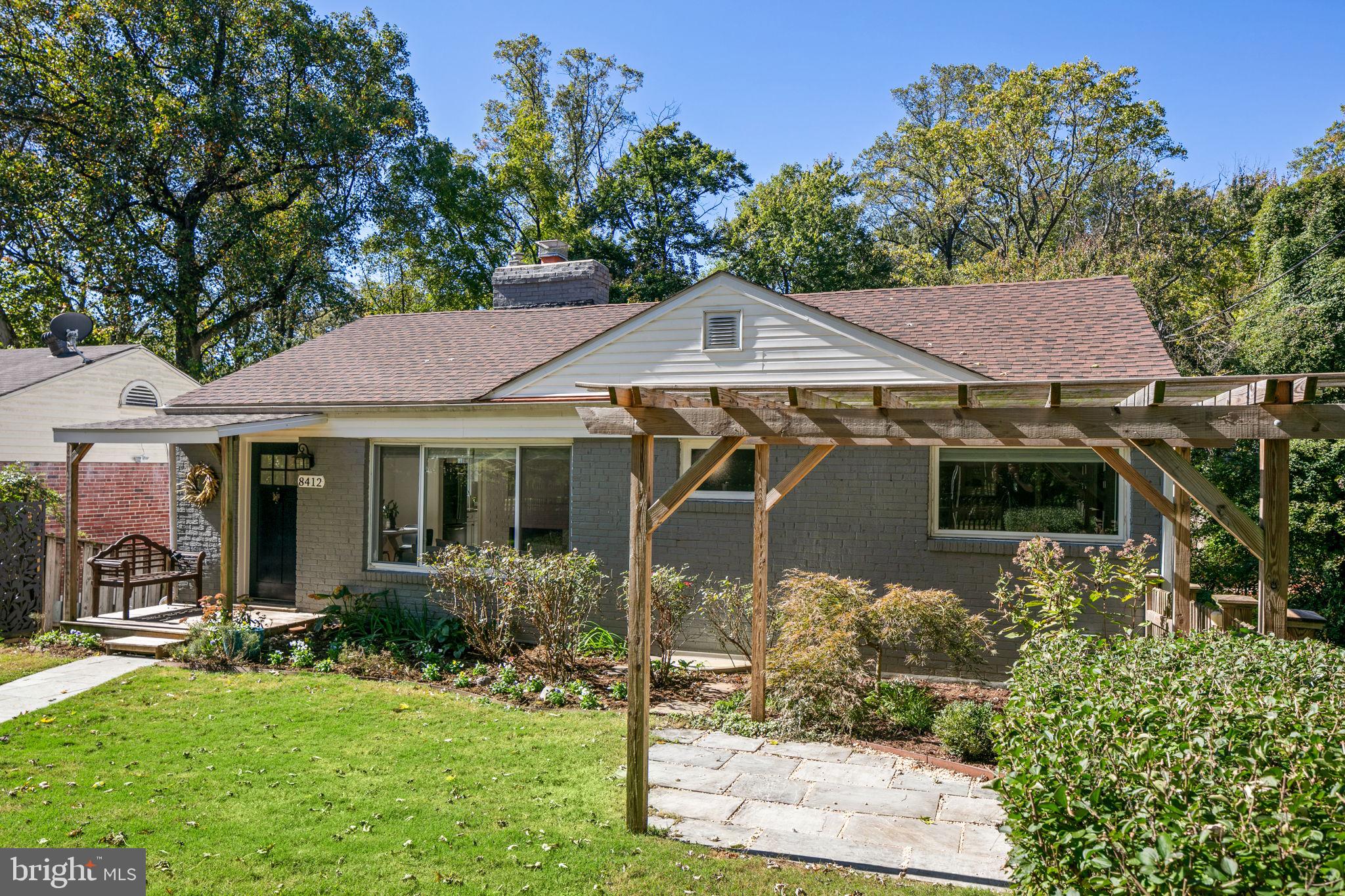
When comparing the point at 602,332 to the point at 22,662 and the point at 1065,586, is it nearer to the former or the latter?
the point at 1065,586

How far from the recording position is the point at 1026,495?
870 cm

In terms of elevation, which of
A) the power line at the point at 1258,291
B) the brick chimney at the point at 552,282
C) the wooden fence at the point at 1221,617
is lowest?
the wooden fence at the point at 1221,617

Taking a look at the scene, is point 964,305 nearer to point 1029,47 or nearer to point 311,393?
point 311,393

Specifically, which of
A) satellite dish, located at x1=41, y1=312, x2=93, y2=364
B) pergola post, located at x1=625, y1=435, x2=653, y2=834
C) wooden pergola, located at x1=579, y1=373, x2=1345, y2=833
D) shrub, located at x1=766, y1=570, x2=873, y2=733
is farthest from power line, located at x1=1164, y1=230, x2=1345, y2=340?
satellite dish, located at x1=41, y1=312, x2=93, y2=364

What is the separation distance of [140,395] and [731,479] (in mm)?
12171

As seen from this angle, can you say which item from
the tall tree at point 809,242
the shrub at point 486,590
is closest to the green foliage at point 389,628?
the shrub at point 486,590

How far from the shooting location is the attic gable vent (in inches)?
384

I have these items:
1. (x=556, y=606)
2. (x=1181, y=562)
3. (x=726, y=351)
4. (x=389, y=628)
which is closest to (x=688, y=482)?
(x=556, y=606)

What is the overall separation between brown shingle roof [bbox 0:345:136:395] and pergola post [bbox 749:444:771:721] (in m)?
12.9

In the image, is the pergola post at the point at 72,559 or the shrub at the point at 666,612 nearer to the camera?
the shrub at the point at 666,612

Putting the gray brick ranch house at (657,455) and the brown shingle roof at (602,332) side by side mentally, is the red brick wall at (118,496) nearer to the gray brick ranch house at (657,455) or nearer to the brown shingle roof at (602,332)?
the gray brick ranch house at (657,455)

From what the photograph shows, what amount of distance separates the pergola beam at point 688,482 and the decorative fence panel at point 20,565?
30.9 ft

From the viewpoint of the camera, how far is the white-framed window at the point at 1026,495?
844cm

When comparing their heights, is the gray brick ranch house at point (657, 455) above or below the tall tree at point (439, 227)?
below
